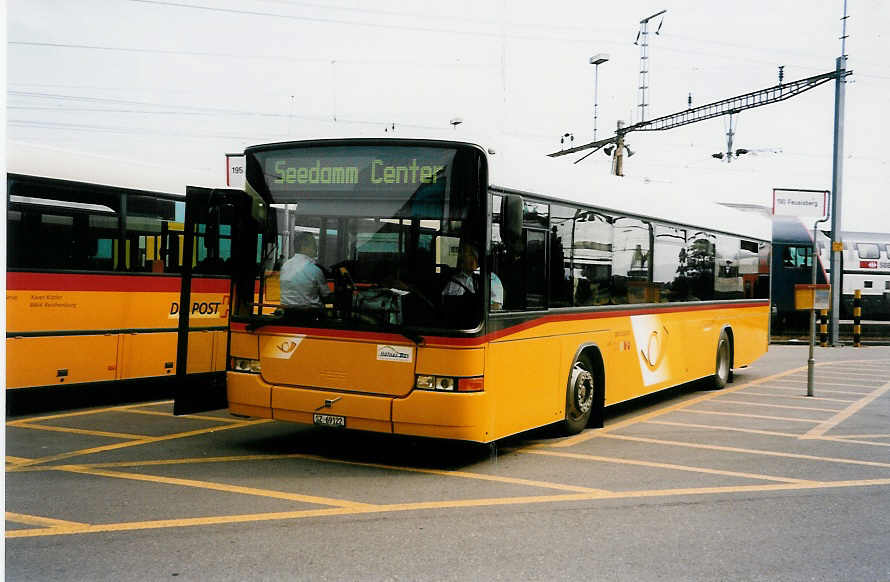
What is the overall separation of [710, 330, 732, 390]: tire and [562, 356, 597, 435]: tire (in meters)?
5.22

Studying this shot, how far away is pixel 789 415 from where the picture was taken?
11.9 meters

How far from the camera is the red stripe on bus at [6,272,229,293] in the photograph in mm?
10188

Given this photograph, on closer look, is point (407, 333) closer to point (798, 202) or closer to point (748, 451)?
point (748, 451)

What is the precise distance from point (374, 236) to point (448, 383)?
53.3 inches

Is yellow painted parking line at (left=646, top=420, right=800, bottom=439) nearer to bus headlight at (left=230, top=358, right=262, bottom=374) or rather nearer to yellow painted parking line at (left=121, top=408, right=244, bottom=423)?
yellow painted parking line at (left=121, top=408, right=244, bottom=423)

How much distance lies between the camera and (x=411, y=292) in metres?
7.56

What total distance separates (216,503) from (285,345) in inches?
74.0

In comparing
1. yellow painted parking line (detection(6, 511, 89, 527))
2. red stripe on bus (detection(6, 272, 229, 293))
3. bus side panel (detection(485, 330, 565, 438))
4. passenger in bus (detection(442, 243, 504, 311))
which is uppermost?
passenger in bus (detection(442, 243, 504, 311))

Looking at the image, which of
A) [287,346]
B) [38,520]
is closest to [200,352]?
[287,346]

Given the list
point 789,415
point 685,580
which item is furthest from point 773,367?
point 685,580

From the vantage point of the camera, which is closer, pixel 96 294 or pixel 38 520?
pixel 38 520

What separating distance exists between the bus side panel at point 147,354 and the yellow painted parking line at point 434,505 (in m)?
5.84

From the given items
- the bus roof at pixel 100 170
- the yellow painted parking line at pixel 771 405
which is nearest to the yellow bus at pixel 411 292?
the bus roof at pixel 100 170

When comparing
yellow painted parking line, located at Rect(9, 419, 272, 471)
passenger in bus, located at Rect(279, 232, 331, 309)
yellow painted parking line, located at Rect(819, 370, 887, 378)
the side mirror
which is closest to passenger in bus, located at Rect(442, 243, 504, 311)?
the side mirror
